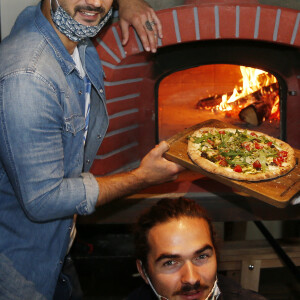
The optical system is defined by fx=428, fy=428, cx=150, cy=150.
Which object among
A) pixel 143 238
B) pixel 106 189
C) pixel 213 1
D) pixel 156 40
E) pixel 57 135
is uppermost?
pixel 213 1

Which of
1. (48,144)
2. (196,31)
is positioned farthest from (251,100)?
(48,144)

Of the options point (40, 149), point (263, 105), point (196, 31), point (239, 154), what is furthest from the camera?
point (263, 105)

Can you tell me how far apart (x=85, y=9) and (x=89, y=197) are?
650 mm

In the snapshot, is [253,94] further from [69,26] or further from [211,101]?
[69,26]

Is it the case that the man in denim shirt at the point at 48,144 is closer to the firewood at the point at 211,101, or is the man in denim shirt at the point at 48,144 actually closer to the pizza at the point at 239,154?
the pizza at the point at 239,154

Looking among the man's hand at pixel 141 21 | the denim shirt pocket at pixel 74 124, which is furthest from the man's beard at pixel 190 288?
the man's hand at pixel 141 21

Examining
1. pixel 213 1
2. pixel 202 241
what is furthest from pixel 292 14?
pixel 202 241

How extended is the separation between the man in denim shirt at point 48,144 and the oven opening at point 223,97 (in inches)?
29.6

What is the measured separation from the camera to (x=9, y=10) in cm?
213

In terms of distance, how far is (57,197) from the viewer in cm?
146

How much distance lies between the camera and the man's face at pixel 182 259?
A: 4.53ft

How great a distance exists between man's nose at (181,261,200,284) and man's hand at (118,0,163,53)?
108 cm

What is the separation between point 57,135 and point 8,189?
1.05ft

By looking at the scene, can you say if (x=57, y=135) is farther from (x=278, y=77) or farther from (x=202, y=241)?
(x=278, y=77)
